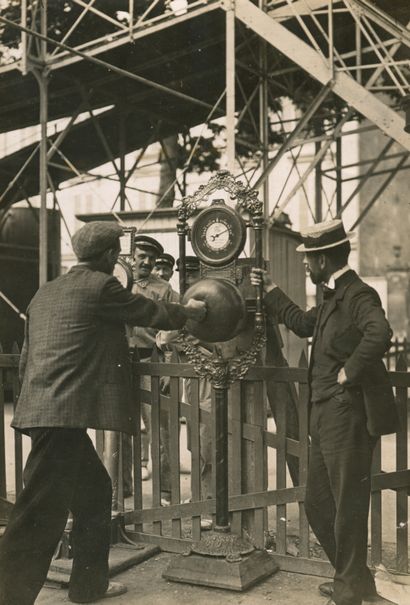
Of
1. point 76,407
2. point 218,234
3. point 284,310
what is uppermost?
point 218,234

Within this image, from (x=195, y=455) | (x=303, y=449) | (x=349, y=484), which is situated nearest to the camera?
(x=349, y=484)

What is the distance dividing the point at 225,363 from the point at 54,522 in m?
1.47

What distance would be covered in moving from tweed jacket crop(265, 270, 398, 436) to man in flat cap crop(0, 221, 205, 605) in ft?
2.84

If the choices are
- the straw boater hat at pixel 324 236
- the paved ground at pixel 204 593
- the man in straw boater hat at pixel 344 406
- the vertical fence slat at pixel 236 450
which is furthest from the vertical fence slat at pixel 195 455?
the straw boater hat at pixel 324 236

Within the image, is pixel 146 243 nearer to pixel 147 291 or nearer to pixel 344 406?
pixel 147 291

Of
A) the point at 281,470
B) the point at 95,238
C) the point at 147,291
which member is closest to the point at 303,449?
the point at 281,470

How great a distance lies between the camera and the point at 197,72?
12.3 metres

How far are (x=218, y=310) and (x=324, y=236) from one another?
0.80m

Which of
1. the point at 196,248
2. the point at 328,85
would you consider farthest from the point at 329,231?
the point at 328,85

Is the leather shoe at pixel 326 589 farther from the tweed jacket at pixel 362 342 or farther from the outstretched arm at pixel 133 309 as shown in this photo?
the outstretched arm at pixel 133 309

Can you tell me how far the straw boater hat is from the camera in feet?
13.6

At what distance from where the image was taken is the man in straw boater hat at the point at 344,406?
3910 millimetres

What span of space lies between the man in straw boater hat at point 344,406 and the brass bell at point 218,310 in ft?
1.72

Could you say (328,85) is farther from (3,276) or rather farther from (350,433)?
(3,276)
